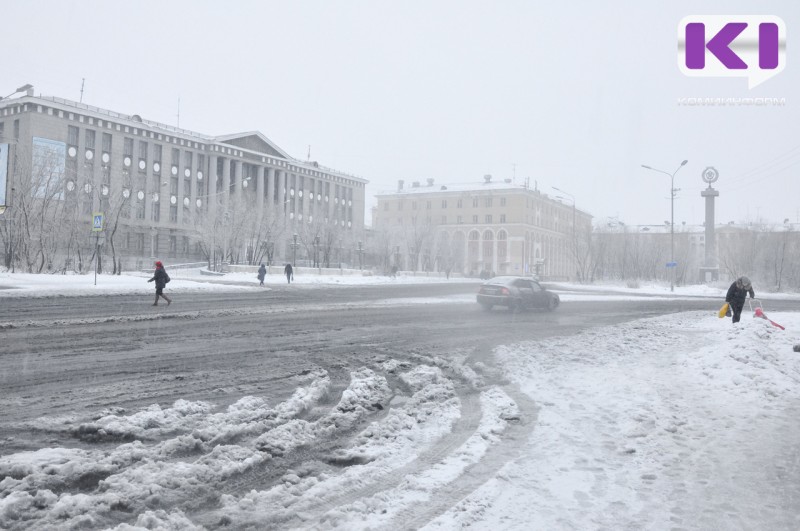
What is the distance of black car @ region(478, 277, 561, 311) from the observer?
2162cm

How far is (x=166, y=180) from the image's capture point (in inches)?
3046

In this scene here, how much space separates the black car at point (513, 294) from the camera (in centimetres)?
2162

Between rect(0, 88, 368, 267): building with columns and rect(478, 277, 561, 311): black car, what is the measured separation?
3276cm

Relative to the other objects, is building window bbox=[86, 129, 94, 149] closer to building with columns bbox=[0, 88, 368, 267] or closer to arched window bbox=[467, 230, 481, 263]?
building with columns bbox=[0, 88, 368, 267]

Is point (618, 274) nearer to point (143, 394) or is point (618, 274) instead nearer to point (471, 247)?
point (471, 247)

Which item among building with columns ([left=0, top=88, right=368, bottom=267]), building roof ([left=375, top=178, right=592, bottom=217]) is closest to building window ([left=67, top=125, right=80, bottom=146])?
building with columns ([left=0, top=88, right=368, bottom=267])

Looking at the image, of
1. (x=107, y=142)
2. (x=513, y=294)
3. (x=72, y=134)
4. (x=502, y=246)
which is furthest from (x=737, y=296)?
(x=502, y=246)

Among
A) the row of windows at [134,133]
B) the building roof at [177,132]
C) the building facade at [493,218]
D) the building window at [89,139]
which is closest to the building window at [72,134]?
the row of windows at [134,133]

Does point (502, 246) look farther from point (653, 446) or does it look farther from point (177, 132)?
point (653, 446)

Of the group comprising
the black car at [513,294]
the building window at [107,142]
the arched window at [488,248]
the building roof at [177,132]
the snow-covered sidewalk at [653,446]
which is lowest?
the snow-covered sidewalk at [653,446]

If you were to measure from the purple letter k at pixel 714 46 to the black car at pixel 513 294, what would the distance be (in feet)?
30.4

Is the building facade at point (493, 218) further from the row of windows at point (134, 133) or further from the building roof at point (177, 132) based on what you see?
the row of windows at point (134, 133)

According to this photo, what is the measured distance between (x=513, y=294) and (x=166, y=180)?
6726 cm

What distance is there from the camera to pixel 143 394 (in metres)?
6.74
